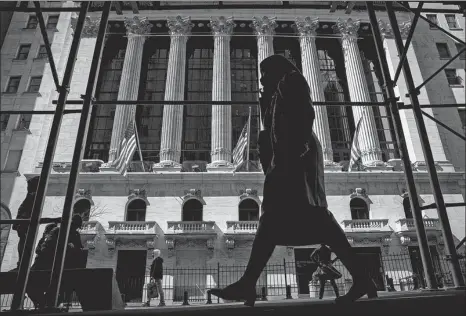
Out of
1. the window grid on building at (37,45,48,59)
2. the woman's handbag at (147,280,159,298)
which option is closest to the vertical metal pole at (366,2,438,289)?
the woman's handbag at (147,280,159,298)

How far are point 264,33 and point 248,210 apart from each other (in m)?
17.4

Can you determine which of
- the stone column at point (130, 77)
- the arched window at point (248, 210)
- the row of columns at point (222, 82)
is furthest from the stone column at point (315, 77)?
the stone column at point (130, 77)

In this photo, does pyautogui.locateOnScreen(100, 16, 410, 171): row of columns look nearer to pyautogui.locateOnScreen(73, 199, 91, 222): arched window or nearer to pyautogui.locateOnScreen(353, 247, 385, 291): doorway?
pyautogui.locateOnScreen(73, 199, 91, 222): arched window

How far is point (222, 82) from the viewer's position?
32188 mm

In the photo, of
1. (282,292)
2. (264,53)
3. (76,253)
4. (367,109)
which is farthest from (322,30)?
(76,253)

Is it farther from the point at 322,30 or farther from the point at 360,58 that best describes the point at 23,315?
the point at 322,30

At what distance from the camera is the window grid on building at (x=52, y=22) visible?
121 feet

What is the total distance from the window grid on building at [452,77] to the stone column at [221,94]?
20.2m

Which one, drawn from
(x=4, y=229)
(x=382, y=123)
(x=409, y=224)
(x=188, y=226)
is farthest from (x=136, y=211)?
(x=382, y=123)

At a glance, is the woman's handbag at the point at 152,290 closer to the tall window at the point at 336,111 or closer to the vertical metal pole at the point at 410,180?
the vertical metal pole at the point at 410,180

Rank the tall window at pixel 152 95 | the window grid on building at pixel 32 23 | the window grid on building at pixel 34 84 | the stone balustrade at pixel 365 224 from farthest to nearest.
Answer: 1. the window grid on building at pixel 32 23
2. the window grid on building at pixel 34 84
3. the tall window at pixel 152 95
4. the stone balustrade at pixel 365 224

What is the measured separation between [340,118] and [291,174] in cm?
3060

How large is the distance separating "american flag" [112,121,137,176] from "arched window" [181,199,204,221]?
512 cm

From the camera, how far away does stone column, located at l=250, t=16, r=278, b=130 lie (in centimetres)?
3403
